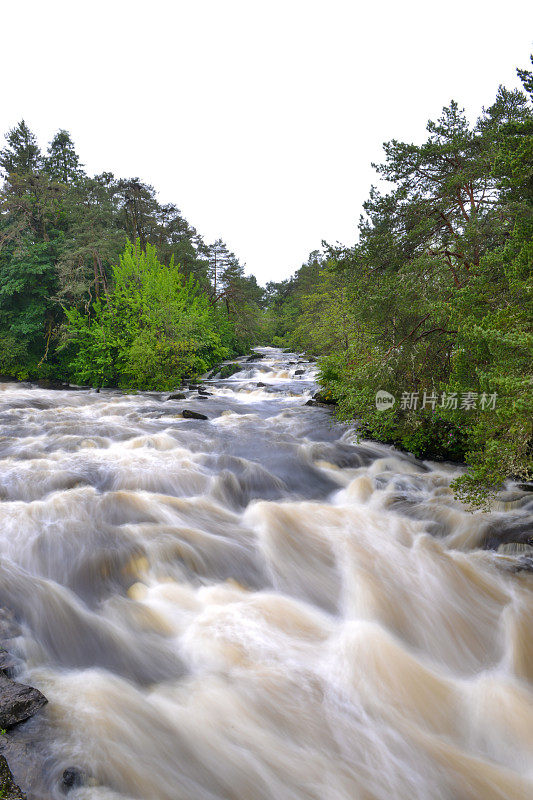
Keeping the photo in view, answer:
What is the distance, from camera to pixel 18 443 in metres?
9.91

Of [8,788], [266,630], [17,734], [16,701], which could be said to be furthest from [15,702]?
[266,630]

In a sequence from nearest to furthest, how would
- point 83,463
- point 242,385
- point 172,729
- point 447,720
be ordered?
point 172,729, point 447,720, point 83,463, point 242,385

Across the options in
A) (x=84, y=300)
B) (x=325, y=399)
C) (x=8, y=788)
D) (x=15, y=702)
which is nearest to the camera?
(x=8, y=788)

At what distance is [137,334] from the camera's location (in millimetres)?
19172

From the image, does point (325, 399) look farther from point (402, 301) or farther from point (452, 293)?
point (452, 293)

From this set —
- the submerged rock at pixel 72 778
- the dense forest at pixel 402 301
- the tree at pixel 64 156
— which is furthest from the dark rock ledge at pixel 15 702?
the tree at pixel 64 156

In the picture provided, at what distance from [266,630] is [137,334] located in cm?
1692

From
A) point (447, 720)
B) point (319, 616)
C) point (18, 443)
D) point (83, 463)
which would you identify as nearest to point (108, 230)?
point (18, 443)

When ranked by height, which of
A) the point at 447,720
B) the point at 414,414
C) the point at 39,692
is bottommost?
the point at 447,720

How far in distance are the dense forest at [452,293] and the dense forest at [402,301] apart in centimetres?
3

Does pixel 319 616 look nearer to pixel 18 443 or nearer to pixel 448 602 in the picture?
pixel 448 602

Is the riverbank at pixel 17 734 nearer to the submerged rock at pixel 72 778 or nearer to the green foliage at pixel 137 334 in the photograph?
the submerged rock at pixel 72 778

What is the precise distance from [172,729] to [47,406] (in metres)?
14.2

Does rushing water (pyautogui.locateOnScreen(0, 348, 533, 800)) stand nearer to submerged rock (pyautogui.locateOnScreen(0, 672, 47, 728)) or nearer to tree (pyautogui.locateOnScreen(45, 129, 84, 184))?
submerged rock (pyautogui.locateOnScreen(0, 672, 47, 728))
